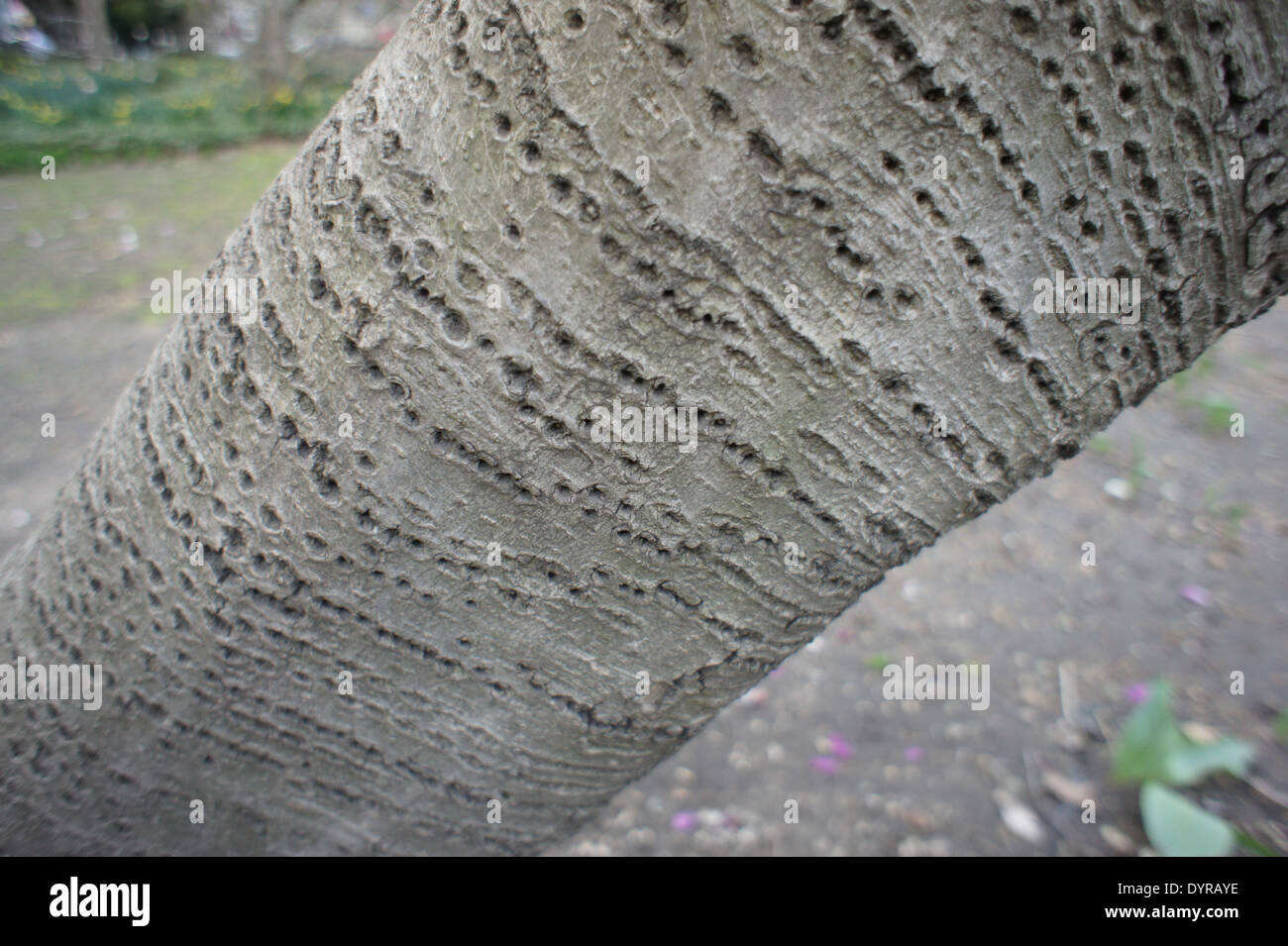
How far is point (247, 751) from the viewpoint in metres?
1.06

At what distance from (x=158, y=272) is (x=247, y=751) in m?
5.76

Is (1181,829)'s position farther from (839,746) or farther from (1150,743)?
(839,746)

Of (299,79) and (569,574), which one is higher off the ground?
(299,79)

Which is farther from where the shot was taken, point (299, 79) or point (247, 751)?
point (299, 79)

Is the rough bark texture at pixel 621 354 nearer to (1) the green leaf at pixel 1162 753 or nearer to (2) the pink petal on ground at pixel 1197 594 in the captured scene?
(1) the green leaf at pixel 1162 753

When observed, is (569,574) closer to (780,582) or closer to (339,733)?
(780,582)

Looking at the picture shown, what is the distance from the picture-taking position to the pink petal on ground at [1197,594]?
2980mm

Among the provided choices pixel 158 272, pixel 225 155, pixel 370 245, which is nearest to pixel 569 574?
pixel 370 245

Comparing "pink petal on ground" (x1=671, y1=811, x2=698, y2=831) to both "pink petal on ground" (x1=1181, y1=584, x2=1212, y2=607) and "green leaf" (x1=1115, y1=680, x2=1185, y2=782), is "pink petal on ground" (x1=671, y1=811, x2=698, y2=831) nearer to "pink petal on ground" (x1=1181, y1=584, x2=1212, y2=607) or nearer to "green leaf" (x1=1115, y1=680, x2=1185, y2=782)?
"green leaf" (x1=1115, y1=680, x2=1185, y2=782)

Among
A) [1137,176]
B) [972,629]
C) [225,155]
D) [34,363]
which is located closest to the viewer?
[1137,176]

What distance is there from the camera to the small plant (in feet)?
5.78

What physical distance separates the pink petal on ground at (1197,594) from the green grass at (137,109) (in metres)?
8.65

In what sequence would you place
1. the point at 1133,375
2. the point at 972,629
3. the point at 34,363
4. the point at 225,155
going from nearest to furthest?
the point at 1133,375, the point at 972,629, the point at 34,363, the point at 225,155

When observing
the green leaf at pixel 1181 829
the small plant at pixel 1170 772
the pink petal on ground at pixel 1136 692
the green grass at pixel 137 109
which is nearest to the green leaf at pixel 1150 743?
the small plant at pixel 1170 772
